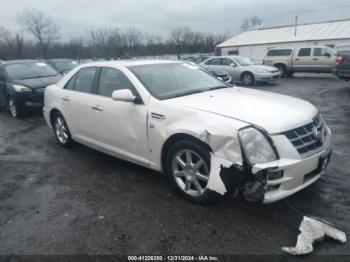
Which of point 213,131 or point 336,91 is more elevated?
point 213,131

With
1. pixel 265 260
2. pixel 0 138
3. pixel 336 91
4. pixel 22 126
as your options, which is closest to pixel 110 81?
pixel 265 260

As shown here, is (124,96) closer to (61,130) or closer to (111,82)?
(111,82)

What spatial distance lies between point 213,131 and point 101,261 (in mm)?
1613

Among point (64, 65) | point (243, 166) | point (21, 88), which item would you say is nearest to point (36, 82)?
point (21, 88)

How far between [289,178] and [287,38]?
1406 inches

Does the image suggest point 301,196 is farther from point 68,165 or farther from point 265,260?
point 68,165

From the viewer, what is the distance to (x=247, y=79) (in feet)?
51.5

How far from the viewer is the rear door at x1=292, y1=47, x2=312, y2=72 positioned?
18266mm

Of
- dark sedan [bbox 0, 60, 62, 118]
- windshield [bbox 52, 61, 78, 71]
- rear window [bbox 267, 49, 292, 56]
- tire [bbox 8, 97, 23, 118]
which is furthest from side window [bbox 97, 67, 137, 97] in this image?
rear window [bbox 267, 49, 292, 56]

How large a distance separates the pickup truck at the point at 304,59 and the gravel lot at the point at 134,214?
14563mm

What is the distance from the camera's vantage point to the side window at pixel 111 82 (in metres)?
4.21

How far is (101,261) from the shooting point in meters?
2.74

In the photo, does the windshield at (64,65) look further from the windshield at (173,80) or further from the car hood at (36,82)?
the windshield at (173,80)

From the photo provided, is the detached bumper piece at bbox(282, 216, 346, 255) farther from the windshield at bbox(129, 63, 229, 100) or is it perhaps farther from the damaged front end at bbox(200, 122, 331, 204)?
the windshield at bbox(129, 63, 229, 100)
